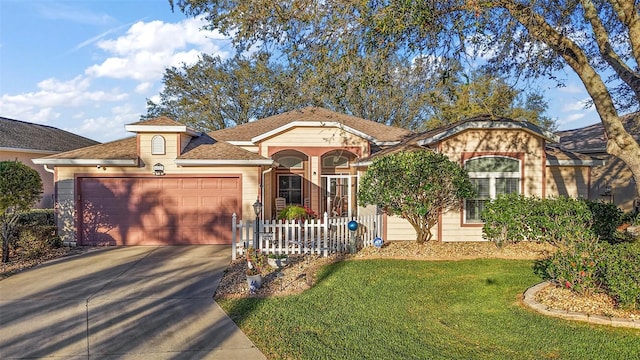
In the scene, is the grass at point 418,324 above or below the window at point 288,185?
below

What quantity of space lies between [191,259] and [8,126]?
620 inches

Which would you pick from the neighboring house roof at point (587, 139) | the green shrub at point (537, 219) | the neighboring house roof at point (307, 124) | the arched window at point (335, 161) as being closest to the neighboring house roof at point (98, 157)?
the neighboring house roof at point (307, 124)

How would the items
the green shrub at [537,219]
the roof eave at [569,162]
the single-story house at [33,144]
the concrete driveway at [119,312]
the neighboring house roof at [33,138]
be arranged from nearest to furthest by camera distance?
the concrete driveway at [119,312], the green shrub at [537,219], the roof eave at [569,162], the single-story house at [33,144], the neighboring house roof at [33,138]

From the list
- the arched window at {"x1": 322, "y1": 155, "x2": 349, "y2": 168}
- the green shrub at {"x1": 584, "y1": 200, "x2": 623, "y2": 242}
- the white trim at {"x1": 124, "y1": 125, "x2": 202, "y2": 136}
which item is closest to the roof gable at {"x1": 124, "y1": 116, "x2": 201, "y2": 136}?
the white trim at {"x1": 124, "y1": 125, "x2": 202, "y2": 136}

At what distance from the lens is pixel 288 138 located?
16.2 metres

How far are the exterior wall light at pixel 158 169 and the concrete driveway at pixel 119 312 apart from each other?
3109 millimetres

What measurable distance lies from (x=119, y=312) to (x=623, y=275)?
737cm

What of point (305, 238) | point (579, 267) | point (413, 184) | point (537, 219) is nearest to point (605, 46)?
point (537, 219)

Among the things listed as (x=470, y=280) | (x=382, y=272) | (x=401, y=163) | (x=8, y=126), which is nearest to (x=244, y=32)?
(x=401, y=163)

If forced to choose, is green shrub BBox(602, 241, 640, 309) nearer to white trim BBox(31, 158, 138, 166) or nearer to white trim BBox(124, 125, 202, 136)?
white trim BBox(124, 125, 202, 136)

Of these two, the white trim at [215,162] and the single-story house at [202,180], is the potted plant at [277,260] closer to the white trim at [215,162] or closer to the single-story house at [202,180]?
the single-story house at [202,180]

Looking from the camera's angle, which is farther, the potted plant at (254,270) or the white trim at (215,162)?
the white trim at (215,162)

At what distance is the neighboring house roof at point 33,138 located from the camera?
18.5m

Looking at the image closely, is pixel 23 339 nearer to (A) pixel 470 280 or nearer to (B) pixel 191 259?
(B) pixel 191 259
